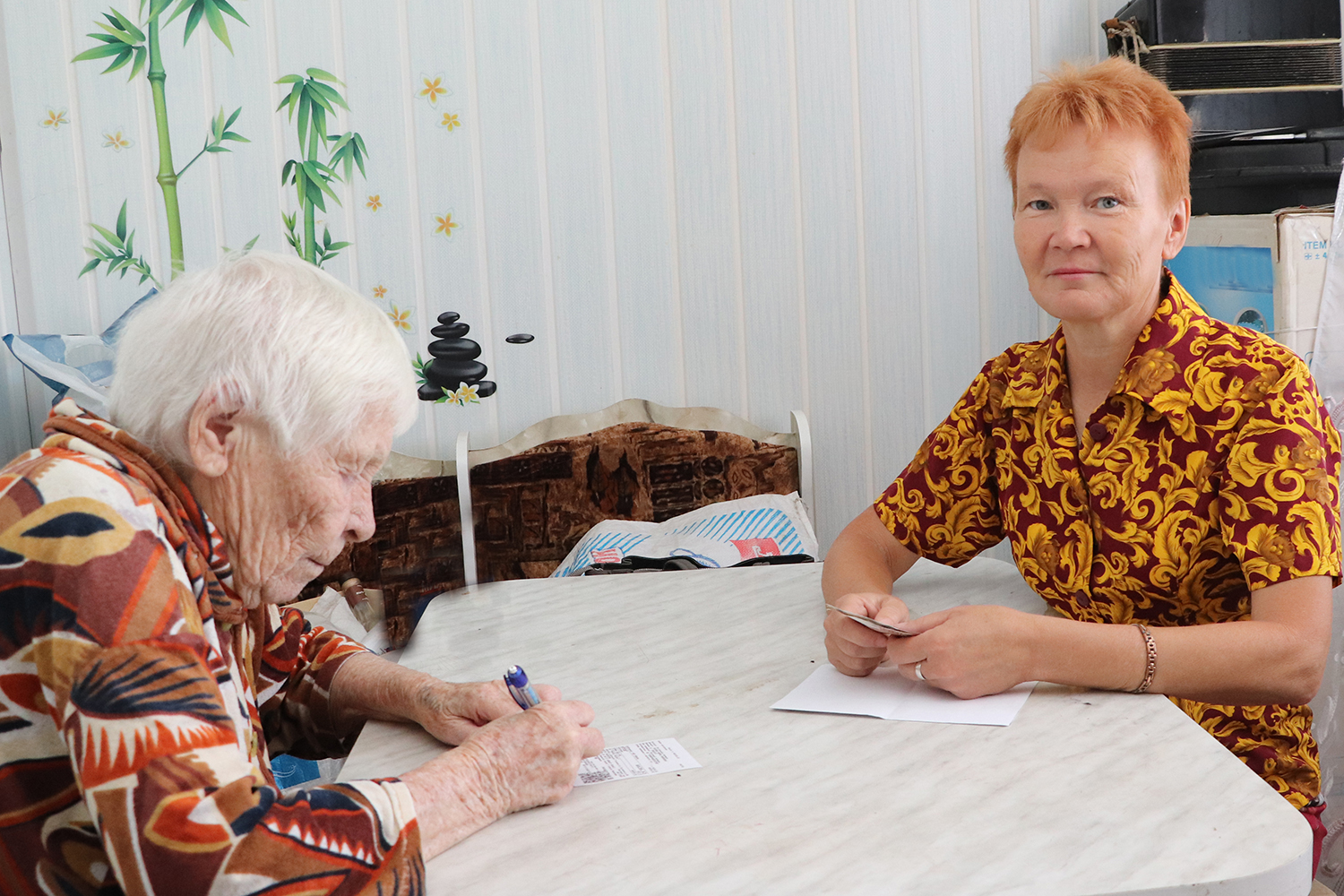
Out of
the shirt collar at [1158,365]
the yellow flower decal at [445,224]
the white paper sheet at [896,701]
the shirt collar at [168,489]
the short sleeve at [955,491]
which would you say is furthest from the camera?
the yellow flower decal at [445,224]

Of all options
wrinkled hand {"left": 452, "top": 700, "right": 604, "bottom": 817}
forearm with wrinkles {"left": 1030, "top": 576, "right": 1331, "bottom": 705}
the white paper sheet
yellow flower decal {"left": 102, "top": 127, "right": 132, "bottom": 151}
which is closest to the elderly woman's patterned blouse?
wrinkled hand {"left": 452, "top": 700, "right": 604, "bottom": 817}

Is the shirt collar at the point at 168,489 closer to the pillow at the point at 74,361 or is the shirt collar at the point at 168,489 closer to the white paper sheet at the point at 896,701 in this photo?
the white paper sheet at the point at 896,701

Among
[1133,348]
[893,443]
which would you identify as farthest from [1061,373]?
[893,443]

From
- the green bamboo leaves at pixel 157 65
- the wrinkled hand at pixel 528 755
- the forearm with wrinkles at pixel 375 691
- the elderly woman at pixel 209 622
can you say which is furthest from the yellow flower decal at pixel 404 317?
the wrinkled hand at pixel 528 755

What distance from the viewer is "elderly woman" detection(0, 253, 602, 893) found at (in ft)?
2.85

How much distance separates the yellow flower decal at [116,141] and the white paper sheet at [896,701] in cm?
252

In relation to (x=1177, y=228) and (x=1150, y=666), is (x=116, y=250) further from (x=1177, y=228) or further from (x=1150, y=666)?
(x=1150, y=666)

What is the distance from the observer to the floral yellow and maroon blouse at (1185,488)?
1.37 metres

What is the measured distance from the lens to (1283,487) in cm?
137

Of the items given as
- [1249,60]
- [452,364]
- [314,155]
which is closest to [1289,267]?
[1249,60]

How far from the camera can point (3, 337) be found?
2871mm

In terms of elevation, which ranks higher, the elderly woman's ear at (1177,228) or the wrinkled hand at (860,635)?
the elderly woman's ear at (1177,228)

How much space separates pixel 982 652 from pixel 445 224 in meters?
2.21

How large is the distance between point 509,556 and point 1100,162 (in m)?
1.91
